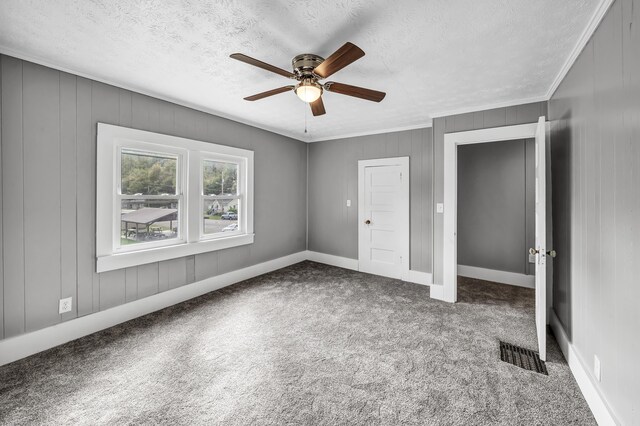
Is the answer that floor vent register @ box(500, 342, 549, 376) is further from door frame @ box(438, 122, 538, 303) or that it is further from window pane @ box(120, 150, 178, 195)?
window pane @ box(120, 150, 178, 195)

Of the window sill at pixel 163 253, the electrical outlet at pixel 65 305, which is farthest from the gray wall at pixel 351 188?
the electrical outlet at pixel 65 305

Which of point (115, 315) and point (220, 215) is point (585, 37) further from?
point (115, 315)

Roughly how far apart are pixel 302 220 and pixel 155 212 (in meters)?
2.85

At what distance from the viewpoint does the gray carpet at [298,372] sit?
5.65ft

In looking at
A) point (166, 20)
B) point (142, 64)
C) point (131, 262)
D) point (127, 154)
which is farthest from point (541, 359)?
point (127, 154)

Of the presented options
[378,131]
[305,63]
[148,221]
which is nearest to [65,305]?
[148,221]

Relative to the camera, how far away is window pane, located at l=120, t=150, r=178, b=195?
303cm

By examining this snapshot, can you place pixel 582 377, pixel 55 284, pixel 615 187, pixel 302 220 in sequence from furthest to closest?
pixel 302 220 → pixel 55 284 → pixel 582 377 → pixel 615 187

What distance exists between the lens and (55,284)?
2502 mm

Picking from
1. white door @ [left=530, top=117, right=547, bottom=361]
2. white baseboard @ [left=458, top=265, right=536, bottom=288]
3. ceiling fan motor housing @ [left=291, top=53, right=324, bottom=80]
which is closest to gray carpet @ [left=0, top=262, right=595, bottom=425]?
white door @ [left=530, top=117, right=547, bottom=361]

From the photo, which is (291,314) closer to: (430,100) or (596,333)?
(596,333)

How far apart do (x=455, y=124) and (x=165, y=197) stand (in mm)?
3831

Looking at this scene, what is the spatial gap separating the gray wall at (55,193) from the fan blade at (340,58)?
7.70ft

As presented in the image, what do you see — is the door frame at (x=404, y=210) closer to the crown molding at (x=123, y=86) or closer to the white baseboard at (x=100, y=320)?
the crown molding at (x=123, y=86)
